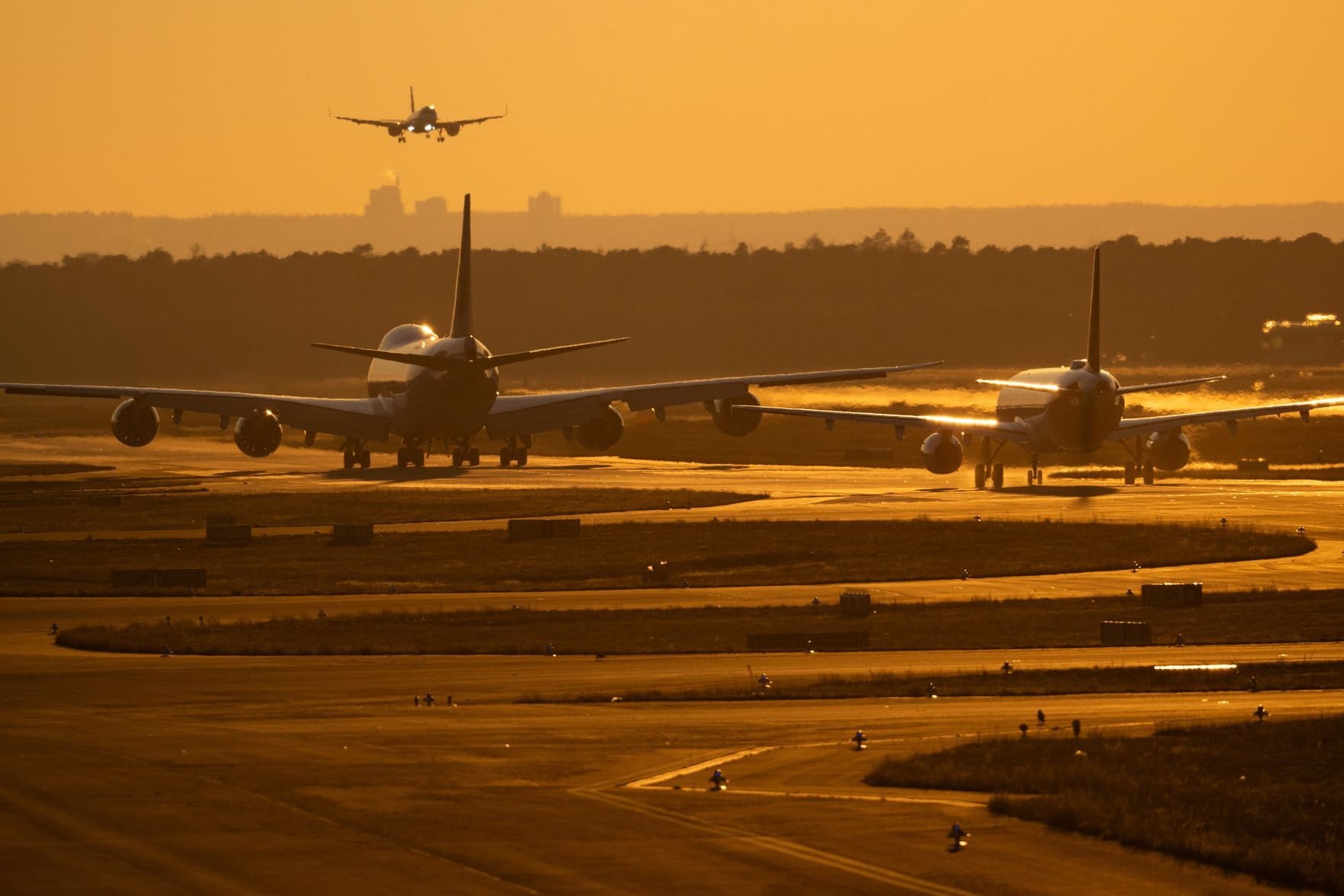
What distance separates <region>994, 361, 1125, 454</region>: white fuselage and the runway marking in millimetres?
57262

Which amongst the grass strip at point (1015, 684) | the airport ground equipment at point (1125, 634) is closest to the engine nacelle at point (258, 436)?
the airport ground equipment at point (1125, 634)

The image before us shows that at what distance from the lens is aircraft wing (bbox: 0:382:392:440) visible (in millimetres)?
85688

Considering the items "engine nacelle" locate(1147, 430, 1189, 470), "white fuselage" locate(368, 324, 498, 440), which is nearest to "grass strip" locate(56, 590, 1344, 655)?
→ "engine nacelle" locate(1147, 430, 1189, 470)

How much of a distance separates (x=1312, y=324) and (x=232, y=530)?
135377 mm

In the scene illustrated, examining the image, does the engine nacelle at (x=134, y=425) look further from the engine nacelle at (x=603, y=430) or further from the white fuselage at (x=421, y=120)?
the white fuselage at (x=421, y=120)

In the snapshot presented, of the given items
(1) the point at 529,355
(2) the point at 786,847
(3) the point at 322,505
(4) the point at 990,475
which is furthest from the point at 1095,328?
(2) the point at 786,847

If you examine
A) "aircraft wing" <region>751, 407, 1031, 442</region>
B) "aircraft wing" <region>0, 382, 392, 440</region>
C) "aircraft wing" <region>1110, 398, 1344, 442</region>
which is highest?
"aircraft wing" <region>1110, 398, 1344, 442</region>

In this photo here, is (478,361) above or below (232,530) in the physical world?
above

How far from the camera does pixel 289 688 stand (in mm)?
32906

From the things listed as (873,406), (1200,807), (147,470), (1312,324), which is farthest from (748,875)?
(1312,324)

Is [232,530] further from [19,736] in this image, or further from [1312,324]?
[1312,324]

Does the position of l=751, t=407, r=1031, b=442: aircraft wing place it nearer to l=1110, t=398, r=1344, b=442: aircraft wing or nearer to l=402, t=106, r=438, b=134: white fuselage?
l=1110, t=398, r=1344, b=442: aircraft wing

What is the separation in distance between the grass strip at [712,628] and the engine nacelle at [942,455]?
122 feet

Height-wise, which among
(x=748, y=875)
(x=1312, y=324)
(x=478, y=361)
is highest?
(x=1312, y=324)
